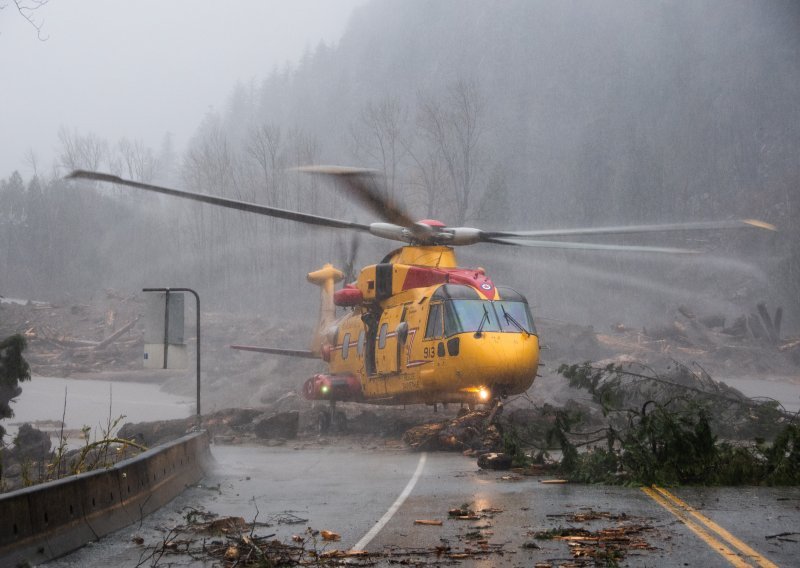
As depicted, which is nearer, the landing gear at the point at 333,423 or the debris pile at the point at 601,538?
the debris pile at the point at 601,538

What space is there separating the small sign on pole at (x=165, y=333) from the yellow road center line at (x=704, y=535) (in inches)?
289

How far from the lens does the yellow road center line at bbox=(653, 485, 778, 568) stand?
6727mm

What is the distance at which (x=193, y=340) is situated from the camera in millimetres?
51688

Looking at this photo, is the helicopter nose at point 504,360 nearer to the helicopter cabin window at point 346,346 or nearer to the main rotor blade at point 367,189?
the main rotor blade at point 367,189

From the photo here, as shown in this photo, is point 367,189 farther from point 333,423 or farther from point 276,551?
point 333,423

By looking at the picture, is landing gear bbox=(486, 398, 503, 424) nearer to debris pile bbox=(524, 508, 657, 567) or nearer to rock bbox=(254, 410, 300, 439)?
rock bbox=(254, 410, 300, 439)

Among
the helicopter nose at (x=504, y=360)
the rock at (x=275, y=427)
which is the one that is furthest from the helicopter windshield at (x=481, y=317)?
the rock at (x=275, y=427)

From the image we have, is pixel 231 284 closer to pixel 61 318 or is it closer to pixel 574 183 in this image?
pixel 61 318

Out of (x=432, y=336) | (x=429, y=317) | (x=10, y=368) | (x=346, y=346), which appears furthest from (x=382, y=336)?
(x=10, y=368)

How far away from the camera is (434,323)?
17484 mm

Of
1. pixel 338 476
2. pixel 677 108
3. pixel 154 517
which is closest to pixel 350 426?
pixel 338 476

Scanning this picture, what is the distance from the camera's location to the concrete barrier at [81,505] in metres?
6.61

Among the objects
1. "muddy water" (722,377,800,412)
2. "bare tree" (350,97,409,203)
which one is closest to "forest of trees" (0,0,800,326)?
"bare tree" (350,97,409,203)

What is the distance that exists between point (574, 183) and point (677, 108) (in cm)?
1201
